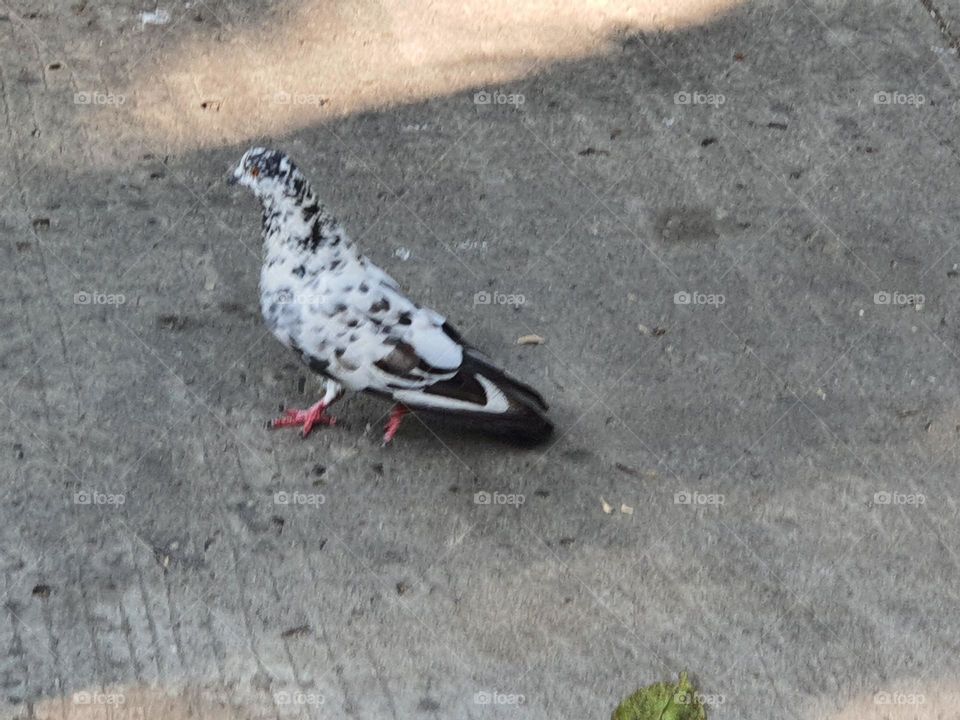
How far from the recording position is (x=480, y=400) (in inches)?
157

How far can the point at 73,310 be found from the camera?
4.54 m

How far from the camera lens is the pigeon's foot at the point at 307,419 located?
13.9 ft

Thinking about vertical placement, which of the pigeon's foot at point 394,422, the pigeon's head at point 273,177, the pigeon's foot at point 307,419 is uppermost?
the pigeon's head at point 273,177

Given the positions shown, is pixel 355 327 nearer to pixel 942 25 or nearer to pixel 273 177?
pixel 273 177

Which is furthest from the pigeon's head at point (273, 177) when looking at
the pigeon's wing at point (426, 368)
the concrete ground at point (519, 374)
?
the concrete ground at point (519, 374)

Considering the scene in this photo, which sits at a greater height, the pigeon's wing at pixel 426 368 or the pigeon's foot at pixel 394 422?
the pigeon's wing at pixel 426 368

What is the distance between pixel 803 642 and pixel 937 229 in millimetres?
2087

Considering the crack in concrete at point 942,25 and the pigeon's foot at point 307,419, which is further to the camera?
the crack in concrete at point 942,25

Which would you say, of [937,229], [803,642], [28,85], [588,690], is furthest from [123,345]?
[937,229]

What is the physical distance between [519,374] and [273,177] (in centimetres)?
116

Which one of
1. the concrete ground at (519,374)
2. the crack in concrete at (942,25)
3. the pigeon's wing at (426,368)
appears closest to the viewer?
the concrete ground at (519,374)

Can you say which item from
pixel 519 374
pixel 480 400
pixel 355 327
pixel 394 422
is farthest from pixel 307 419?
pixel 519 374

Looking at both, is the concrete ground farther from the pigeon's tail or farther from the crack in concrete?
the pigeon's tail

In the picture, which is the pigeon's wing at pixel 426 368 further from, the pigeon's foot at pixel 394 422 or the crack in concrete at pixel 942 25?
the crack in concrete at pixel 942 25
